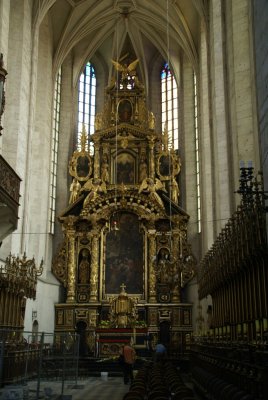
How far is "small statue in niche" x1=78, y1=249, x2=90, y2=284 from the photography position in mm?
25219

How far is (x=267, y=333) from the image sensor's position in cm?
746

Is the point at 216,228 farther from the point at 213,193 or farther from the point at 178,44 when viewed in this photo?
the point at 178,44

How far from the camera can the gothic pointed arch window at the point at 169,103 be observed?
94.8 ft

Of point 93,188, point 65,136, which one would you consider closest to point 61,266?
point 93,188

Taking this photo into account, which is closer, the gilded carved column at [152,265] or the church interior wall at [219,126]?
the church interior wall at [219,126]

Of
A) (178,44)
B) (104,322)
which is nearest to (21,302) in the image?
(104,322)

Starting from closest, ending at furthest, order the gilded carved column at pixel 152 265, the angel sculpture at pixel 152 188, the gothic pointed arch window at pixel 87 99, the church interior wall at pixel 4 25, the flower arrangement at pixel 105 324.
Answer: the church interior wall at pixel 4 25
the flower arrangement at pixel 105 324
the gilded carved column at pixel 152 265
the angel sculpture at pixel 152 188
the gothic pointed arch window at pixel 87 99

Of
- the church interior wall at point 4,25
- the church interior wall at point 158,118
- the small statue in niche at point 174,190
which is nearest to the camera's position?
the church interior wall at point 158,118

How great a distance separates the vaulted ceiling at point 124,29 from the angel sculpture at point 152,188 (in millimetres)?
6143

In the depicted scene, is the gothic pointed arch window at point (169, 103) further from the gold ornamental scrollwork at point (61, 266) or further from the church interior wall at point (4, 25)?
the church interior wall at point (4, 25)

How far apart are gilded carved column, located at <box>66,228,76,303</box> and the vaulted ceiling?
863 cm

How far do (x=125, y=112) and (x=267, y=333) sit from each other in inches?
837

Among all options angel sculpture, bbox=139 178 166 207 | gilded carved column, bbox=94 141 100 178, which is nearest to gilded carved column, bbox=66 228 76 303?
gilded carved column, bbox=94 141 100 178

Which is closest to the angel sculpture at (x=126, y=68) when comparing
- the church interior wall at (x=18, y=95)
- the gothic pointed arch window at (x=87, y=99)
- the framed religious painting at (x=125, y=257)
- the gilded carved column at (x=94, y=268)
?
the gothic pointed arch window at (x=87, y=99)
